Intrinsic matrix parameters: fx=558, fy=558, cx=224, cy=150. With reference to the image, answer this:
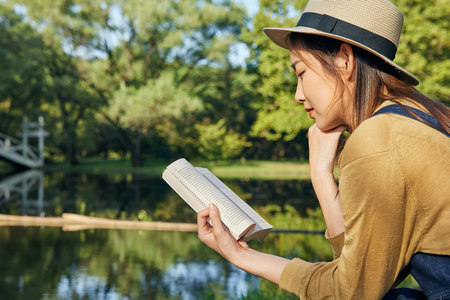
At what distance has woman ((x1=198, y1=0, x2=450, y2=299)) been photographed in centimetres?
134

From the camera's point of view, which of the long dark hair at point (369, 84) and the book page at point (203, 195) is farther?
the book page at point (203, 195)

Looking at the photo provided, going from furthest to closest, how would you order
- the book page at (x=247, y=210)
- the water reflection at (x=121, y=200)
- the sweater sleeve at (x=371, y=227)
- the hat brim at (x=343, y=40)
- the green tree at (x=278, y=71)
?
the green tree at (x=278, y=71), the water reflection at (x=121, y=200), the book page at (x=247, y=210), the hat brim at (x=343, y=40), the sweater sleeve at (x=371, y=227)

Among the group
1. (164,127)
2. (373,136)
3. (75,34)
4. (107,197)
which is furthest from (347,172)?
(164,127)

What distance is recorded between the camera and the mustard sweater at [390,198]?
133cm

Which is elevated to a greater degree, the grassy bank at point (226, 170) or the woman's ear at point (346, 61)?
the grassy bank at point (226, 170)

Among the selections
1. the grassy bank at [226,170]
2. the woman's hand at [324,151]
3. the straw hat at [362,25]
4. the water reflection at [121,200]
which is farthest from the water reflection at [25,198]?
the straw hat at [362,25]

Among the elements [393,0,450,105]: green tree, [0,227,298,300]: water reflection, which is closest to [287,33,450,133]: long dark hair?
[0,227,298,300]: water reflection

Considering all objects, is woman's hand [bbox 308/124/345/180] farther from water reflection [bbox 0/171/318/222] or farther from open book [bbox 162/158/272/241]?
water reflection [bbox 0/171/318/222]

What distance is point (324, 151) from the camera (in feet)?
6.80

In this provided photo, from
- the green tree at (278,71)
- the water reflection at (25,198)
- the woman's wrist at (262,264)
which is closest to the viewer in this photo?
the woman's wrist at (262,264)

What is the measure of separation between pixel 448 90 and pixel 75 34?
19.5m

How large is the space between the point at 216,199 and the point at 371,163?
58 cm

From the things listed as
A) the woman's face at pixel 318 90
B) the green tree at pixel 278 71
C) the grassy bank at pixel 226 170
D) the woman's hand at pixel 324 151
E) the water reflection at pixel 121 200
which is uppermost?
the green tree at pixel 278 71

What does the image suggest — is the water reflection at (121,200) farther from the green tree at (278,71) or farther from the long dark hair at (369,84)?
the long dark hair at (369,84)
